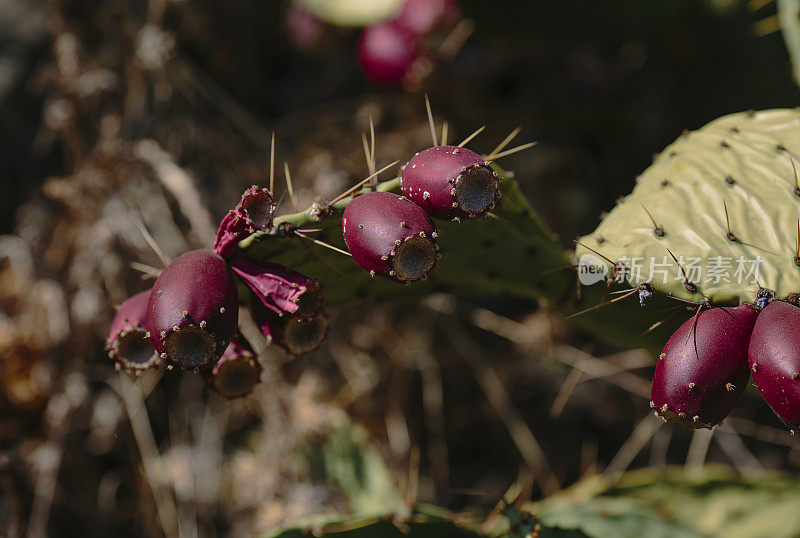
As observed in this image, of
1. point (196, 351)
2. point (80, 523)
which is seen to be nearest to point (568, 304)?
point (196, 351)

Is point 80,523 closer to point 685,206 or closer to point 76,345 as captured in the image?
point 76,345

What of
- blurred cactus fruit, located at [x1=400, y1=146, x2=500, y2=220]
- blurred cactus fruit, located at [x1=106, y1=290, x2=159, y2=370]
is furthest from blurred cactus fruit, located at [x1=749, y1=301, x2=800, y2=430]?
blurred cactus fruit, located at [x1=106, y1=290, x2=159, y2=370]

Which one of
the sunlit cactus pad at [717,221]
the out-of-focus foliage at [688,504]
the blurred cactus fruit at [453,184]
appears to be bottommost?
the out-of-focus foliage at [688,504]

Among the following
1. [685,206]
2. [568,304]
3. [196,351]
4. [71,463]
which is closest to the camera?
[196,351]


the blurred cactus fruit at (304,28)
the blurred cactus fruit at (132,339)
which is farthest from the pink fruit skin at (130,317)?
the blurred cactus fruit at (304,28)

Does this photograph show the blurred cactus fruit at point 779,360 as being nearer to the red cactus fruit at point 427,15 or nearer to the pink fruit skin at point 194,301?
the pink fruit skin at point 194,301
